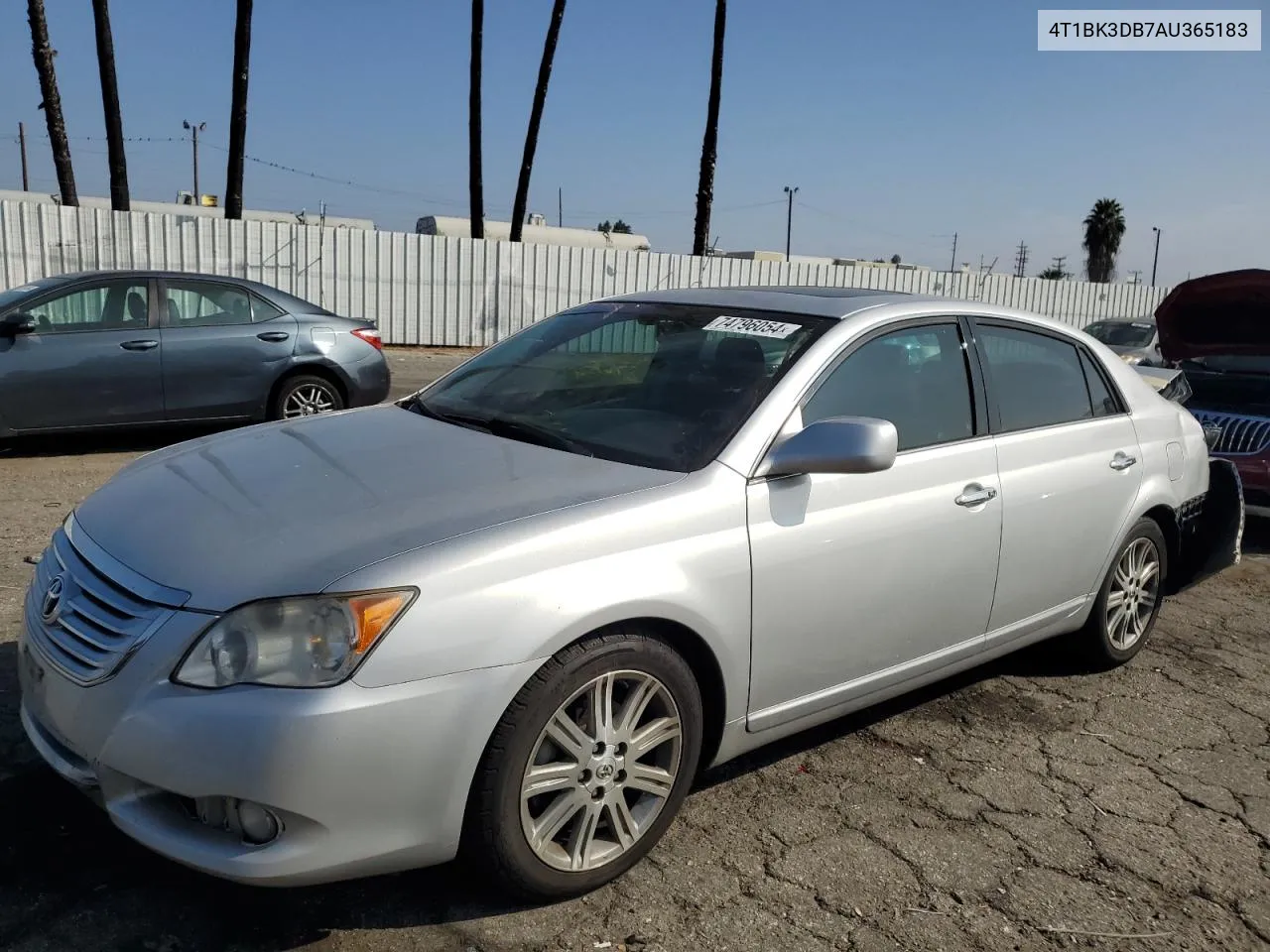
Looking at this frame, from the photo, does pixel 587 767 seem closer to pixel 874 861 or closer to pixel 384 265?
pixel 874 861

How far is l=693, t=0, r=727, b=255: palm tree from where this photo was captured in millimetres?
23734

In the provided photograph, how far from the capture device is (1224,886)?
9.97 feet

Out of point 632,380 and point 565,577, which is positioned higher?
point 632,380

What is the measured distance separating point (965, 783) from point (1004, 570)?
761mm

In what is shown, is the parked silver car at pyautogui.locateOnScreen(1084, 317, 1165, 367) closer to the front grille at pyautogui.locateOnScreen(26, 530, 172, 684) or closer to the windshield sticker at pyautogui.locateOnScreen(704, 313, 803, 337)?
the windshield sticker at pyautogui.locateOnScreen(704, 313, 803, 337)

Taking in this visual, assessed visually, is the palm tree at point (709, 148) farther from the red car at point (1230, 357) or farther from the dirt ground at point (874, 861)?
the dirt ground at point (874, 861)

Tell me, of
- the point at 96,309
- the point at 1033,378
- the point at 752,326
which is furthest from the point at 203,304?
the point at 1033,378

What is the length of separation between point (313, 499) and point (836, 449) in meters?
1.44

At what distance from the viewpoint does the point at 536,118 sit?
24.8 metres

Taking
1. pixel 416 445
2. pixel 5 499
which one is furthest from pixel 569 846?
pixel 5 499

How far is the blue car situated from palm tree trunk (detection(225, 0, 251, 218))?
39.9ft

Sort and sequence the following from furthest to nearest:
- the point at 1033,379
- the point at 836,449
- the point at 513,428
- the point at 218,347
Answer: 1. the point at 218,347
2. the point at 1033,379
3. the point at 513,428
4. the point at 836,449

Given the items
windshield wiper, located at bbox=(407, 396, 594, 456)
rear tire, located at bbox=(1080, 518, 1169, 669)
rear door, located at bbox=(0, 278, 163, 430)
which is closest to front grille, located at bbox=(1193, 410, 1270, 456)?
rear tire, located at bbox=(1080, 518, 1169, 669)

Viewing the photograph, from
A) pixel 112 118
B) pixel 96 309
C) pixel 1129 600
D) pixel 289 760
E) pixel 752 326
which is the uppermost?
pixel 112 118
